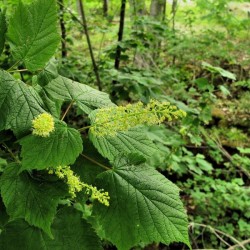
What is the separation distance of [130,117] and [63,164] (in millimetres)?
293

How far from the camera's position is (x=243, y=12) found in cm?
1181

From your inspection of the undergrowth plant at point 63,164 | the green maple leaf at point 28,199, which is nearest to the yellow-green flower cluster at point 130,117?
the undergrowth plant at point 63,164

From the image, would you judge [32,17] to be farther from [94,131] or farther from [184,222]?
[184,222]

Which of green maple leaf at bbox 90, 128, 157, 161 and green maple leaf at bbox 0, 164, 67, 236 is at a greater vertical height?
green maple leaf at bbox 90, 128, 157, 161

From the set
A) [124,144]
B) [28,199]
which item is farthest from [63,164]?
[124,144]

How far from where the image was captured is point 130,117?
1139mm

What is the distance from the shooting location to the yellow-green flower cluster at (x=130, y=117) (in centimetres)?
114

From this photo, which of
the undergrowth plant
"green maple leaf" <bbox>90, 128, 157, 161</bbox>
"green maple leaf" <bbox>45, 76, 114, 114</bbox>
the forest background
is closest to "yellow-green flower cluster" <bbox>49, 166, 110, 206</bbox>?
the undergrowth plant

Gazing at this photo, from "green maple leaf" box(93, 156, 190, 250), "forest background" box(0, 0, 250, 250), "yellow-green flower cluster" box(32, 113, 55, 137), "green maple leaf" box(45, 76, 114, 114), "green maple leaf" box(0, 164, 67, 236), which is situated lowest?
"forest background" box(0, 0, 250, 250)

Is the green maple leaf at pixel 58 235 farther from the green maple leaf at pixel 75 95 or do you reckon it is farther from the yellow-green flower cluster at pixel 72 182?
the green maple leaf at pixel 75 95

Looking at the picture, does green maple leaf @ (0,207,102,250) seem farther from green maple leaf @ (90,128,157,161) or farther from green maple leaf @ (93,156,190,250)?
green maple leaf @ (90,128,157,161)

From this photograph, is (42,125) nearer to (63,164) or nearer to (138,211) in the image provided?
(63,164)

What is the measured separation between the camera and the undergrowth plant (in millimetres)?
1088

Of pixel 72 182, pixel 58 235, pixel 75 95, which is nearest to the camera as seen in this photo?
pixel 72 182
